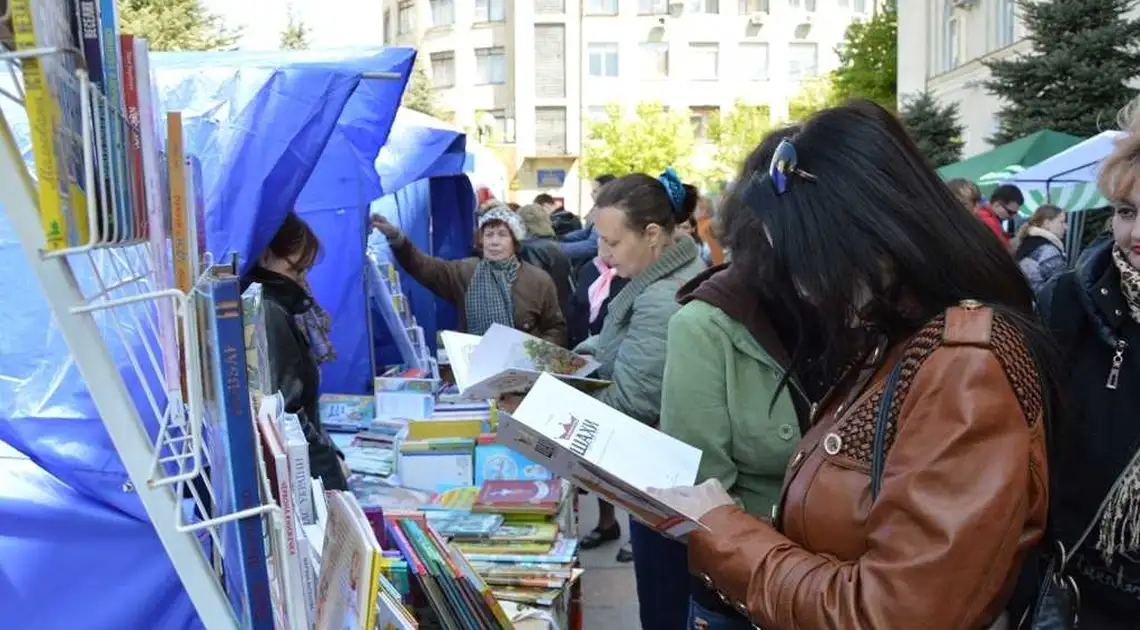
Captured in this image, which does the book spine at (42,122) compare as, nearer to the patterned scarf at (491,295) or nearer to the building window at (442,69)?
the patterned scarf at (491,295)

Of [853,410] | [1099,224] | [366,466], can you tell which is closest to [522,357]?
[366,466]

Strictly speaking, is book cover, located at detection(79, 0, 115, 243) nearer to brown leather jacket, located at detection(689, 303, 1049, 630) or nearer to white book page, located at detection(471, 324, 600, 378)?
brown leather jacket, located at detection(689, 303, 1049, 630)

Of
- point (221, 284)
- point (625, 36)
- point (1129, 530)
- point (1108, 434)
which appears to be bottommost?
point (1129, 530)

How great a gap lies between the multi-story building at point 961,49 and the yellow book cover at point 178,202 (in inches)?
703

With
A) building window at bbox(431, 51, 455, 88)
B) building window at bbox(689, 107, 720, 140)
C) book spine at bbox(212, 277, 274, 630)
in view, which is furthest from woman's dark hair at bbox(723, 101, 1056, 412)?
building window at bbox(431, 51, 455, 88)

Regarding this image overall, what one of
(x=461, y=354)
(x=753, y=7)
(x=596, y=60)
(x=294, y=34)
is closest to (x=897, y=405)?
→ (x=461, y=354)

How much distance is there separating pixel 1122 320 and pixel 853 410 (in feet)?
2.00

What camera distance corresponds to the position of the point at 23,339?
2250 mm

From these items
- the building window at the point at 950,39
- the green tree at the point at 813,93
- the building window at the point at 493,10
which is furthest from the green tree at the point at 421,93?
the building window at the point at 950,39

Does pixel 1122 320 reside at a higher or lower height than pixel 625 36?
lower

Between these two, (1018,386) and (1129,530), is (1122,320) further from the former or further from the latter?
(1018,386)

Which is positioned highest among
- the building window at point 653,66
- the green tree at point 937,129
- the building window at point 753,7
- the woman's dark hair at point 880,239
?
the building window at point 753,7

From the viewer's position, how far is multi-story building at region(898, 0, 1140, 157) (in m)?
19.7

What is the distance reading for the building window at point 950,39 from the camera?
22.7 m
